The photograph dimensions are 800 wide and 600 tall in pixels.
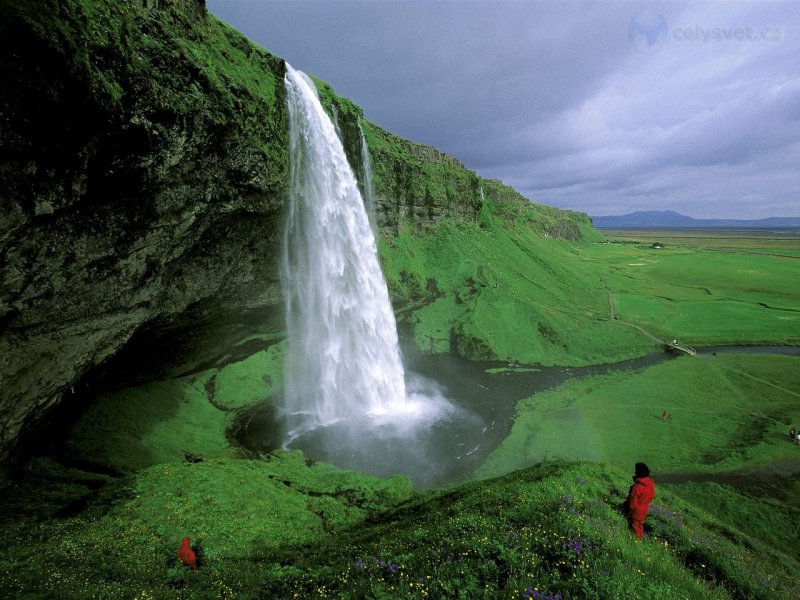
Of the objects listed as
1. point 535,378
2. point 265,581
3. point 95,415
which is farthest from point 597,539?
point 535,378

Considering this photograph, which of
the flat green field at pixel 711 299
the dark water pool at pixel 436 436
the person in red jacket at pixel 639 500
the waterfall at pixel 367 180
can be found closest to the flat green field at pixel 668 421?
the dark water pool at pixel 436 436

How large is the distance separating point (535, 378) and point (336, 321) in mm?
20277

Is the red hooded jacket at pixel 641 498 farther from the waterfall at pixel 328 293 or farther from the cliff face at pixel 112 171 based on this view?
the waterfall at pixel 328 293

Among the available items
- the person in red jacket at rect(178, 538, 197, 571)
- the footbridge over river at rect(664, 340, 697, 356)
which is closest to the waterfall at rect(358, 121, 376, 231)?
the person in red jacket at rect(178, 538, 197, 571)

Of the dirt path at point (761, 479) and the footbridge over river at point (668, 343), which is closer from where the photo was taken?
the dirt path at point (761, 479)

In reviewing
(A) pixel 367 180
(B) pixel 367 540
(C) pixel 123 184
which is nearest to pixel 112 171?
(C) pixel 123 184

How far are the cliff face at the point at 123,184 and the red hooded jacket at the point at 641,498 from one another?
20.8 metres

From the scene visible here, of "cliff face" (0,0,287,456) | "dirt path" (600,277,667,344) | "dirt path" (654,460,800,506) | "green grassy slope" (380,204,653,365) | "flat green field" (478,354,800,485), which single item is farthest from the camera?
"dirt path" (600,277,667,344)

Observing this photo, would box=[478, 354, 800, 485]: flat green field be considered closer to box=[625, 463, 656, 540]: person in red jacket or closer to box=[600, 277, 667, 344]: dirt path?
box=[600, 277, 667, 344]: dirt path

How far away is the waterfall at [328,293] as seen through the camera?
29.5m

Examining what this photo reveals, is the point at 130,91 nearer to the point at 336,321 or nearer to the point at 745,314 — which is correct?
the point at 336,321

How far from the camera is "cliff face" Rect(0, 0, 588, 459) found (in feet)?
42.6

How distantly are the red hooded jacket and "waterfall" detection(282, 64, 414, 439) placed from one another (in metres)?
21.7

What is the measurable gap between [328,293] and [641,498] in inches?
1058
